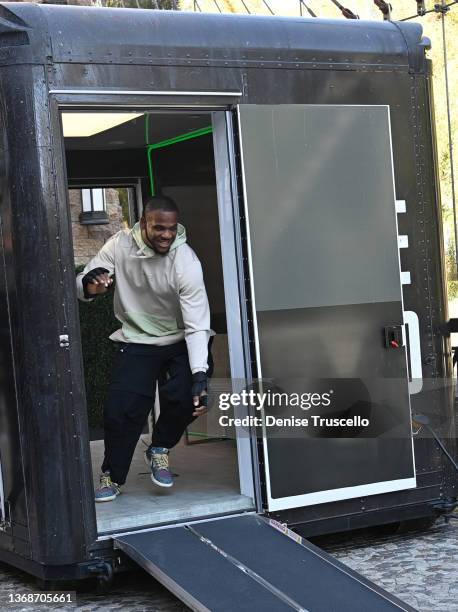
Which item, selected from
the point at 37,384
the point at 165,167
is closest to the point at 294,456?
the point at 37,384

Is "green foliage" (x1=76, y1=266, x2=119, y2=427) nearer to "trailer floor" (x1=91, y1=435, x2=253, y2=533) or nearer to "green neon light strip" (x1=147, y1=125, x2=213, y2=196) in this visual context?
"green neon light strip" (x1=147, y1=125, x2=213, y2=196)

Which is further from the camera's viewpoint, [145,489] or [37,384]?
[145,489]

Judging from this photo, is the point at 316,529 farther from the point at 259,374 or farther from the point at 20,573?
the point at 20,573

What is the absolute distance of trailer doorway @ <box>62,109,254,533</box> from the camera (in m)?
5.35

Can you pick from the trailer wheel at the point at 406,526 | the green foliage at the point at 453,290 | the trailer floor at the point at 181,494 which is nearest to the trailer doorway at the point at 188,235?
the trailer floor at the point at 181,494

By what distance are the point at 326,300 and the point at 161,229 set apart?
90cm

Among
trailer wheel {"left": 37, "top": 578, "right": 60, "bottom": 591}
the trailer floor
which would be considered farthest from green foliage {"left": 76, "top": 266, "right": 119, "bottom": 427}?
trailer wheel {"left": 37, "top": 578, "right": 60, "bottom": 591}

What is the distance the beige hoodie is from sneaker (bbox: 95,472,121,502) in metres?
0.73

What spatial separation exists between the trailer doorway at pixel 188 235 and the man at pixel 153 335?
178mm

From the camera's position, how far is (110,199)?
14695 mm

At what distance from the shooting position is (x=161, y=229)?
5.44 meters

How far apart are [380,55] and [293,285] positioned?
1352 millimetres

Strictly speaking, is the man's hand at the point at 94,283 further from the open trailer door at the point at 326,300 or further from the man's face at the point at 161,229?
the open trailer door at the point at 326,300

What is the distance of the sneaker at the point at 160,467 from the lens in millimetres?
5574
